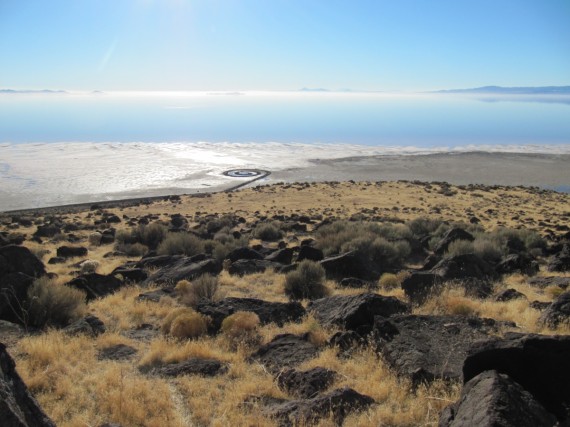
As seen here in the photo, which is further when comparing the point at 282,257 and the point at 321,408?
the point at 282,257

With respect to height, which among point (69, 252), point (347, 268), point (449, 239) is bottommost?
point (69, 252)

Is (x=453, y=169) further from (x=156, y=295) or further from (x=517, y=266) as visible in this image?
(x=156, y=295)

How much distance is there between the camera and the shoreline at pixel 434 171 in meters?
62.8

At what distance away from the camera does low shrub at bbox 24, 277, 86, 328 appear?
796 cm

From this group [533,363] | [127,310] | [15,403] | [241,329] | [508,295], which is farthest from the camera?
[508,295]

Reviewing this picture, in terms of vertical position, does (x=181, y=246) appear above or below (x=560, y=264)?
below

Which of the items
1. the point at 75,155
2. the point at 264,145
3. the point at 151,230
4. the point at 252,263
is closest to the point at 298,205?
the point at 151,230

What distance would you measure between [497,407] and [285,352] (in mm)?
3625

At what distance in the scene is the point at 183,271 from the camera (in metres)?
11.5

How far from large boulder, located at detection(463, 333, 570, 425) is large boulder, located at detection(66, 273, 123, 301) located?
26.1 ft

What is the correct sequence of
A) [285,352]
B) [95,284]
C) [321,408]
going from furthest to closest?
[95,284]
[285,352]
[321,408]

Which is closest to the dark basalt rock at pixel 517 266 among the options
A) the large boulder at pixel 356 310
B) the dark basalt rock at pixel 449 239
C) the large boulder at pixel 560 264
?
the large boulder at pixel 560 264

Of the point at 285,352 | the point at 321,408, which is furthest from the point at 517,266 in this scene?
the point at 321,408

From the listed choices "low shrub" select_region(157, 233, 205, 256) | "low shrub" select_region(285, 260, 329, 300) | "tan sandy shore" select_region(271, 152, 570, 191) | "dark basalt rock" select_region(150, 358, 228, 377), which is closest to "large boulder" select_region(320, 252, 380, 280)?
"low shrub" select_region(285, 260, 329, 300)
